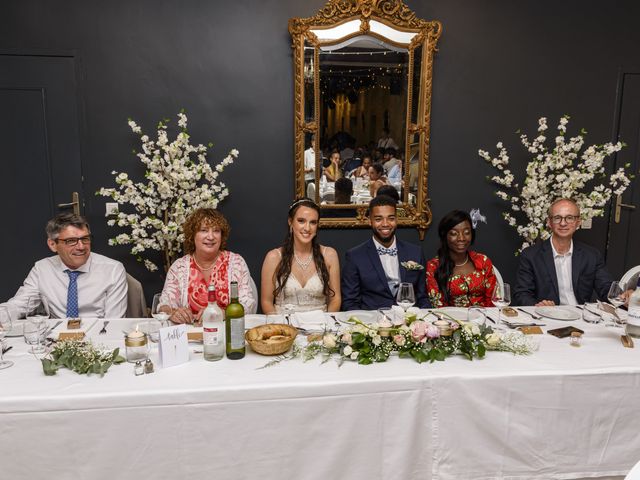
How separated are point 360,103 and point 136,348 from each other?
9.53 feet

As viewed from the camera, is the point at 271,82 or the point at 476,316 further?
the point at 271,82

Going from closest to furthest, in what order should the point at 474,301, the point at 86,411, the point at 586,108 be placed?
the point at 86,411
the point at 474,301
the point at 586,108

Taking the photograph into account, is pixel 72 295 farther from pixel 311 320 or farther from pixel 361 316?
pixel 361 316

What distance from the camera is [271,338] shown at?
187 cm

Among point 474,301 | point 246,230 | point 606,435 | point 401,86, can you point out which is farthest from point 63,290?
point 401,86

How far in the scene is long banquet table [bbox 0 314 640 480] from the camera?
154cm

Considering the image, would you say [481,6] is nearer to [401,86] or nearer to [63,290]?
[401,86]

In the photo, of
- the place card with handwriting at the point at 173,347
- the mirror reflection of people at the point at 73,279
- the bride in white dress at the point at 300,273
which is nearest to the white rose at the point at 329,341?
the place card with handwriting at the point at 173,347

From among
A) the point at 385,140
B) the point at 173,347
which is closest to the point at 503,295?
the point at 173,347

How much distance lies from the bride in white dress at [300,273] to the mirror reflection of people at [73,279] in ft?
2.77

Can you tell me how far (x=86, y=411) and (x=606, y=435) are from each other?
1.82 m

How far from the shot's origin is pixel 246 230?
4.14 metres

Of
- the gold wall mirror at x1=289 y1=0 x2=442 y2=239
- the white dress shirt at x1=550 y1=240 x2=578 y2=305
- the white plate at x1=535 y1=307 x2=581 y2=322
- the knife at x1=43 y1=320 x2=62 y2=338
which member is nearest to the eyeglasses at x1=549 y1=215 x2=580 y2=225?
the white dress shirt at x1=550 y1=240 x2=578 y2=305

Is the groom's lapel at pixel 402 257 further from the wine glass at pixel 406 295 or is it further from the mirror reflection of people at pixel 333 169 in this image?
the mirror reflection of people at pixel 333 169
